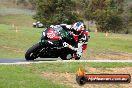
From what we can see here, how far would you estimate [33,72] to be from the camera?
551 inches

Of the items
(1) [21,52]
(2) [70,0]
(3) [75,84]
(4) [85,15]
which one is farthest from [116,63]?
(4) [85,15]

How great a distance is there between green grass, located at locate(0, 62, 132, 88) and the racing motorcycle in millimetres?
2032

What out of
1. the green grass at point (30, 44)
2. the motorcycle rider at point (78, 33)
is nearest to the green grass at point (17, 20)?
the green grass at point (30, 44)

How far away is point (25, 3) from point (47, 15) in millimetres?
43113

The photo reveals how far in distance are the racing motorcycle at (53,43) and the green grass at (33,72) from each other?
2.03 meters

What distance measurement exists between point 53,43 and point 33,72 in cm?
363

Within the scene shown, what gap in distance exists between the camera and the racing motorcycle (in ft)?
57.1

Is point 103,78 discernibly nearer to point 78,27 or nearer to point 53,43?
point 78,27

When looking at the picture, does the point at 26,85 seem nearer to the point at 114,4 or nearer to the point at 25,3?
the point at 114,4

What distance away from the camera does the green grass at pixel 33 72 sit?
38.7 feet

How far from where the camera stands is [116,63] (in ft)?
54.3

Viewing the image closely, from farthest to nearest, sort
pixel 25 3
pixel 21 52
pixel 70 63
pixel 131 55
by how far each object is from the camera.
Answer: pixel 25 3, pixel 131 55, pixel 21 52, pixel 70 63

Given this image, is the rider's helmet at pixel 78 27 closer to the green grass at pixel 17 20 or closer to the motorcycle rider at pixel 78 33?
the motorcycle rider at pixel 78 33

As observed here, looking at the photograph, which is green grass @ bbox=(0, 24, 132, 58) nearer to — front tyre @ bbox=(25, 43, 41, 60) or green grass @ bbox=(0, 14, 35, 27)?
front tyre @ bbox=(25, 43, 41, 60)
